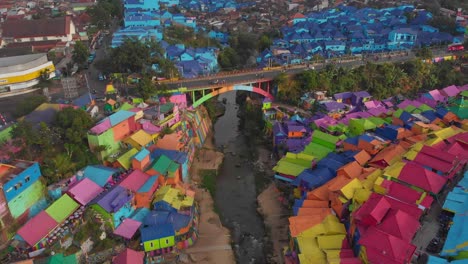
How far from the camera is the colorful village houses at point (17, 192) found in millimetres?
21172

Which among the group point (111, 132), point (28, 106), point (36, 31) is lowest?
point (111, 132)

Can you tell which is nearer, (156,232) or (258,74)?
(156,232)

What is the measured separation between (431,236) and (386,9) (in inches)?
2230

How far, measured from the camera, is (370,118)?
34875 mm

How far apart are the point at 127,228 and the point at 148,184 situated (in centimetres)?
346

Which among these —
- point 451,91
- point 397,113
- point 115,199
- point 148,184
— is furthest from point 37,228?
point 451,91

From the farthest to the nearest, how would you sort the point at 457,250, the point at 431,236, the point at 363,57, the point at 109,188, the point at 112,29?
the point at 112,29 < the point at 363,57 < the point at 109,188 < the point at 431,236 < the point at 457,250

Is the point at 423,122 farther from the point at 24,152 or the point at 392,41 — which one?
the point at 24,152

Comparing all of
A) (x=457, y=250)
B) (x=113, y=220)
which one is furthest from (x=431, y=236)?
(x=113, y=220)

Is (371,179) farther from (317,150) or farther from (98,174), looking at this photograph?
(98,174)

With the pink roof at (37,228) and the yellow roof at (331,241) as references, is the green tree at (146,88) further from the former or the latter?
the yellow roof at (331,241)

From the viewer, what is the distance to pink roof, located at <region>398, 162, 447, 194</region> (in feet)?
77.2

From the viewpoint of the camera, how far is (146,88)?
33750mm

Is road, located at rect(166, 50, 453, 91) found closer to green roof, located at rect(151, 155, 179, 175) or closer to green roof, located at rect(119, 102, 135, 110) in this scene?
green roof, located at rect(119, 102, 135, 110)
